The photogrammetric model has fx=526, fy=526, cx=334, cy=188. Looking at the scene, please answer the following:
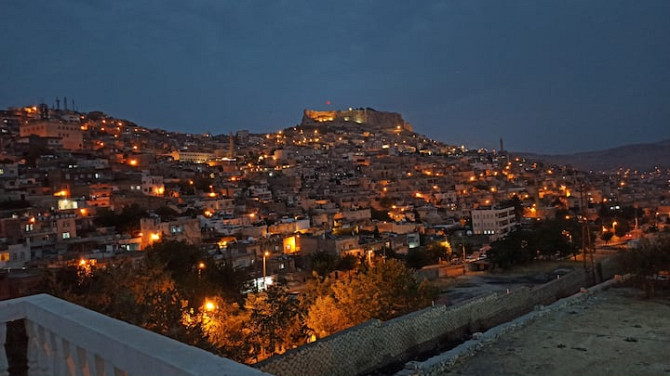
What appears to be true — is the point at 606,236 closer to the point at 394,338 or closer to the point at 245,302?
the point at 394,338

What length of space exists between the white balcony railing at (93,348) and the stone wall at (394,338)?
20.4 feet

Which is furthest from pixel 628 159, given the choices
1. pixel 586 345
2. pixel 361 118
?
pixel 586 345

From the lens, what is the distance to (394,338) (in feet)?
40.8

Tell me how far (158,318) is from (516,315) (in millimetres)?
14274

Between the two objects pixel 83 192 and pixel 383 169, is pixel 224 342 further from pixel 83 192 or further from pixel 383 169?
pixel 383 169

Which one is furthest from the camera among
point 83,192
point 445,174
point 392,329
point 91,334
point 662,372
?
point 445,174

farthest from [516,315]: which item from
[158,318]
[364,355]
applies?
[158,318]

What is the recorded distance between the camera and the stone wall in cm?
986

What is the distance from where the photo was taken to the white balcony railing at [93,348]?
1.59 meters

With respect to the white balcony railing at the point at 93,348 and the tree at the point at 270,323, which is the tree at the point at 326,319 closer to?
the tree at the point at 270,323

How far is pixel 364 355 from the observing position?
37.5 ft

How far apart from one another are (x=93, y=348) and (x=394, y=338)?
1103cm

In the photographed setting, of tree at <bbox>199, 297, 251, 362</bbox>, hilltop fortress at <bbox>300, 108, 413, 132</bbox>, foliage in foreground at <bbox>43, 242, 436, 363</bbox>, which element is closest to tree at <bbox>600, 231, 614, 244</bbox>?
foliage in foreground at <bbox>43, 242, 436, 363</bbox>

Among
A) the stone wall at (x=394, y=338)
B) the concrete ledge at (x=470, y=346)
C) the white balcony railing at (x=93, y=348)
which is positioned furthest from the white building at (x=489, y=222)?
the white balcony railing at (x=93, y=348)
